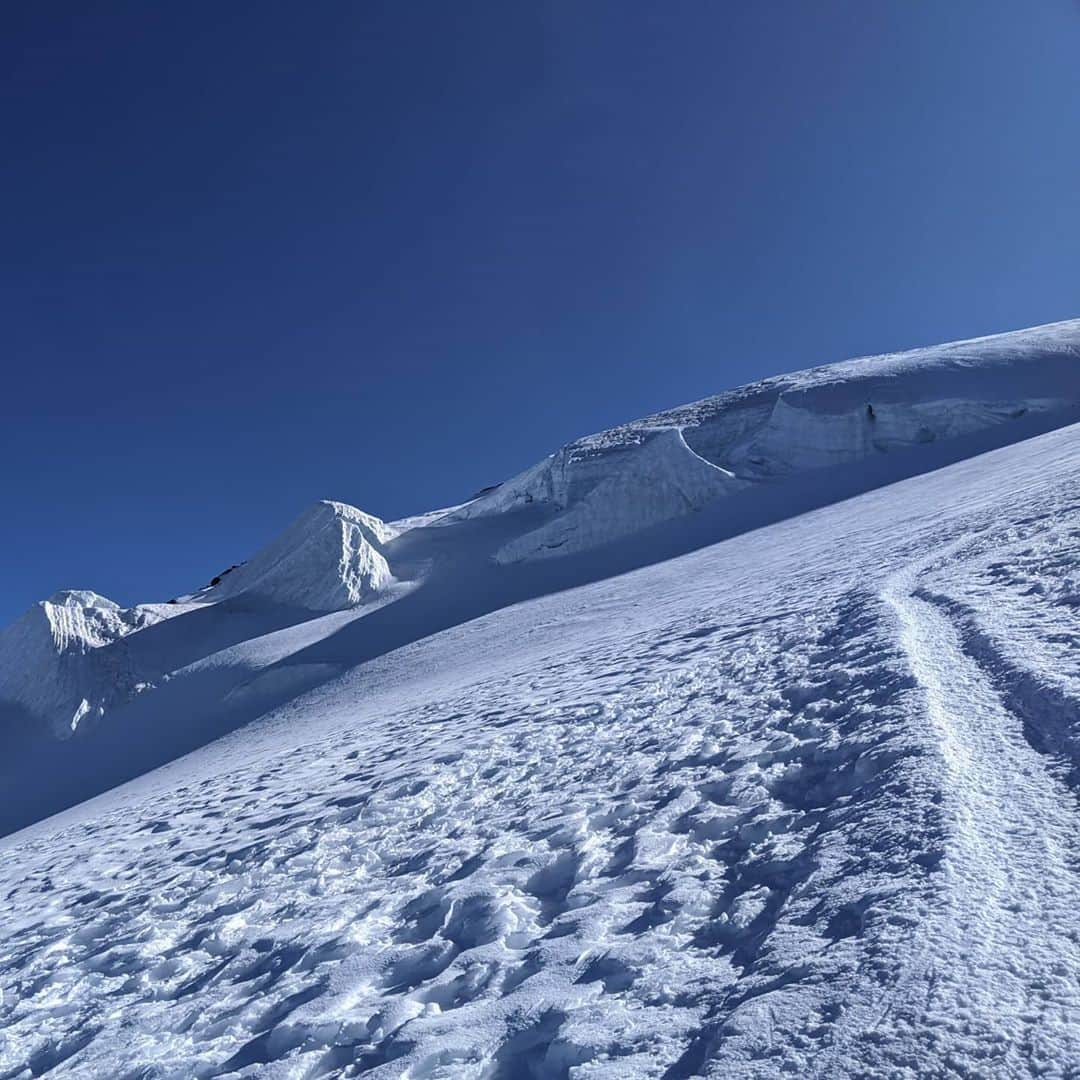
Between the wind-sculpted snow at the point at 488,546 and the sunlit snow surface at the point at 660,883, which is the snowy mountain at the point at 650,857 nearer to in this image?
the sunlit snow surface at the point at 660,883

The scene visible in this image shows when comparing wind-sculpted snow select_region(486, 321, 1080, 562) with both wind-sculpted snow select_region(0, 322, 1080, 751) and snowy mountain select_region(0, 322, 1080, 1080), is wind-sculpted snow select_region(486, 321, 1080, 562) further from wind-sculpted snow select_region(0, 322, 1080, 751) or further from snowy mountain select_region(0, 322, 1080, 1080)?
snowy mountain select_region(0, 322, 1080, 1080)

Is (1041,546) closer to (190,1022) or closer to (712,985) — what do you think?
(712,985)

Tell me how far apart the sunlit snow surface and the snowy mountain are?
2 centimetres

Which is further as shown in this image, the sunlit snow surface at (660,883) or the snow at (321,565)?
the snow at (321,565)

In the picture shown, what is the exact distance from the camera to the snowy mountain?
7.70 ft

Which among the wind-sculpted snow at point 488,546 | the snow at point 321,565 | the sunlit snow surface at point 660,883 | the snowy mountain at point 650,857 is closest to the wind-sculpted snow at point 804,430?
the wind-sculpted snow at point 488,546

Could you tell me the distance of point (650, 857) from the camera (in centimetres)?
379

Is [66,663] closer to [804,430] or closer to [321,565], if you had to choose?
[321,565]

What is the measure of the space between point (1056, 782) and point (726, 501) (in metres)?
22.3

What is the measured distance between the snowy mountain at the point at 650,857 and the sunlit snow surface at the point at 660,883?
0.02 m

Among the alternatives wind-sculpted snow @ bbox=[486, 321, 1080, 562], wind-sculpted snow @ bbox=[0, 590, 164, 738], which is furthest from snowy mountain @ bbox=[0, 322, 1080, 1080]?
wind-sculpted snow @ bbox=[486, 321, 1080, 562]

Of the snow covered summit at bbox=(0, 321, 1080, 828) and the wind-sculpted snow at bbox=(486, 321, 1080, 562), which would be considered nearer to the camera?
the snow covered summit at bbox=(0, 321, 1080, 828)

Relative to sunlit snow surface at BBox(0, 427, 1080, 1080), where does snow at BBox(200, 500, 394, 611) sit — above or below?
above

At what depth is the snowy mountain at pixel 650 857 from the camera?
2348 mm
